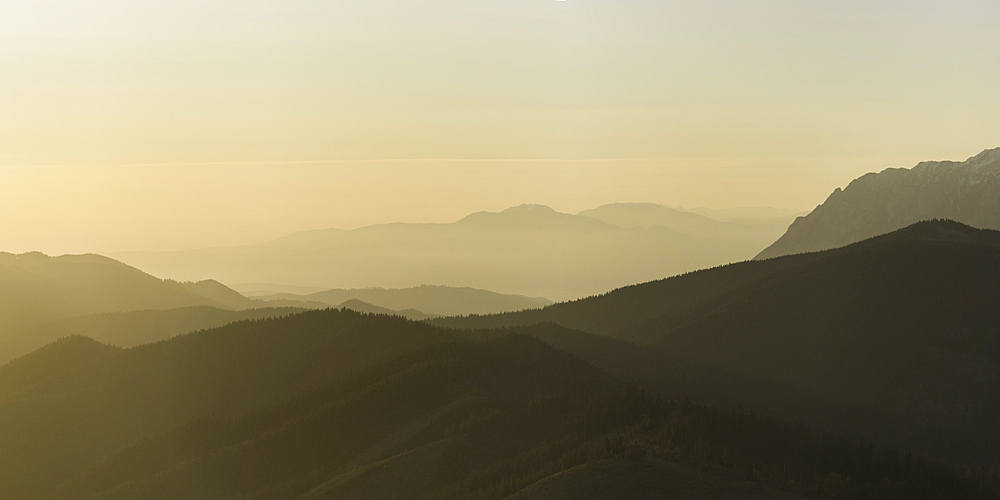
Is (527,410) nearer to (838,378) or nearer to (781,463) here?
(781,463)

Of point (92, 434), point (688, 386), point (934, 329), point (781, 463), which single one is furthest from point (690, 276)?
point (781, 463)

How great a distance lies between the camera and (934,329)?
336 ft

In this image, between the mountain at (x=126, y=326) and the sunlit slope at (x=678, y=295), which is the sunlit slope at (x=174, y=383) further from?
the mountain at (x=126, y=326)

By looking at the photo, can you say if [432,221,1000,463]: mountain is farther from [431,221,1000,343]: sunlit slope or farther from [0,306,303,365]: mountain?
[0,306,303,365]: mountain

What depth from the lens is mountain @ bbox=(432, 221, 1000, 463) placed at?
85.1 m

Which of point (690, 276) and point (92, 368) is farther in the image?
point (690, 276)

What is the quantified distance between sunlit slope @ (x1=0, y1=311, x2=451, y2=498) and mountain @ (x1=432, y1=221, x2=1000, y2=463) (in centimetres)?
2789

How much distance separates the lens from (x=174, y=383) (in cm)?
9538

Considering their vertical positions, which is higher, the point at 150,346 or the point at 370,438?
the point at 150,346

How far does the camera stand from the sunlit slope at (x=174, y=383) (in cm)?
8481

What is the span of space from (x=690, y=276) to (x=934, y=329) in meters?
60.6

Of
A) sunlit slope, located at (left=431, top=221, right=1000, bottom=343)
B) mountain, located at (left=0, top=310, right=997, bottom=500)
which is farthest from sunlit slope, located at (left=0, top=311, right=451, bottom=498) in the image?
sunlit slope, located at (left=431, top=221, right=1000, bottom=343)

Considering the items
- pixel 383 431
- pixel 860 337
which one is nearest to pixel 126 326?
pixel 383 431

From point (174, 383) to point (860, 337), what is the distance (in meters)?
83.9
